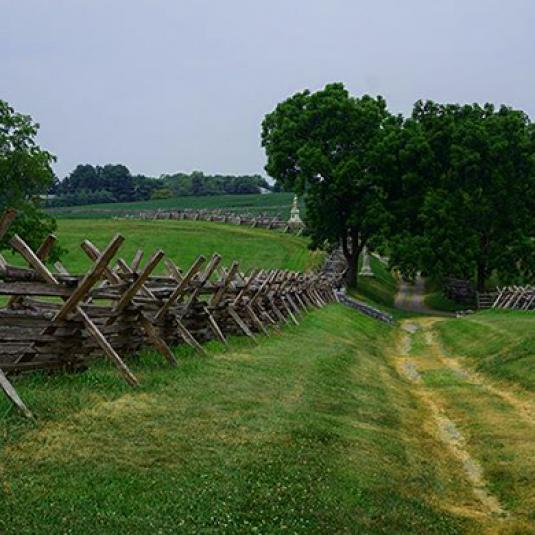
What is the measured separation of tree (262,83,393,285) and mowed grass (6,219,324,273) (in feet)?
12.3

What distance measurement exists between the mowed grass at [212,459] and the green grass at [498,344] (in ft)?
19.3

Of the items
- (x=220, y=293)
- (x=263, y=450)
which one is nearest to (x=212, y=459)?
(x=263, y=450)

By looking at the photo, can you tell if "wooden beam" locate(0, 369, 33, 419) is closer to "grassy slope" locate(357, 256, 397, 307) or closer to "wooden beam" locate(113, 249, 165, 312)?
"wooden beam" locate(113, 249, 165, 312)

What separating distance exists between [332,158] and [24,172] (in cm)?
1893

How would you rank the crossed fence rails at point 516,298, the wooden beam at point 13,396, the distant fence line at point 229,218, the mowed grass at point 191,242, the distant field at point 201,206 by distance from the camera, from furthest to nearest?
the distant field at point 201,206 → the distant fence line at point 229,218 → the mowed grass at point 191,242 → the crossed fence rails at point 516,298 → the wooden beam at point 13,396

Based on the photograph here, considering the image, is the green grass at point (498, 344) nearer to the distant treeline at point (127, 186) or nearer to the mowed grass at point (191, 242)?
the mowed grass at point (191, 242)

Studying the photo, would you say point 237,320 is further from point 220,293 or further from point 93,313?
point 93,313

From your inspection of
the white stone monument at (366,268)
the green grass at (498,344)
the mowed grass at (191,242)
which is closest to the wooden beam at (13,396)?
the green grass at (498,344)

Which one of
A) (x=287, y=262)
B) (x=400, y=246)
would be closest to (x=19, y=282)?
(x=400, y=246)

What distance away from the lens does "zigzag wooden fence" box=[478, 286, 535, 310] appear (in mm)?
35531

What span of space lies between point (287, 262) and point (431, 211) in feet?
39.5

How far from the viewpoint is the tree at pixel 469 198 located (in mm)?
41844

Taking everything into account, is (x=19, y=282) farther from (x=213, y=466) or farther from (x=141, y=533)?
(x=141, y=533)

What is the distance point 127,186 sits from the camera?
470 ft
